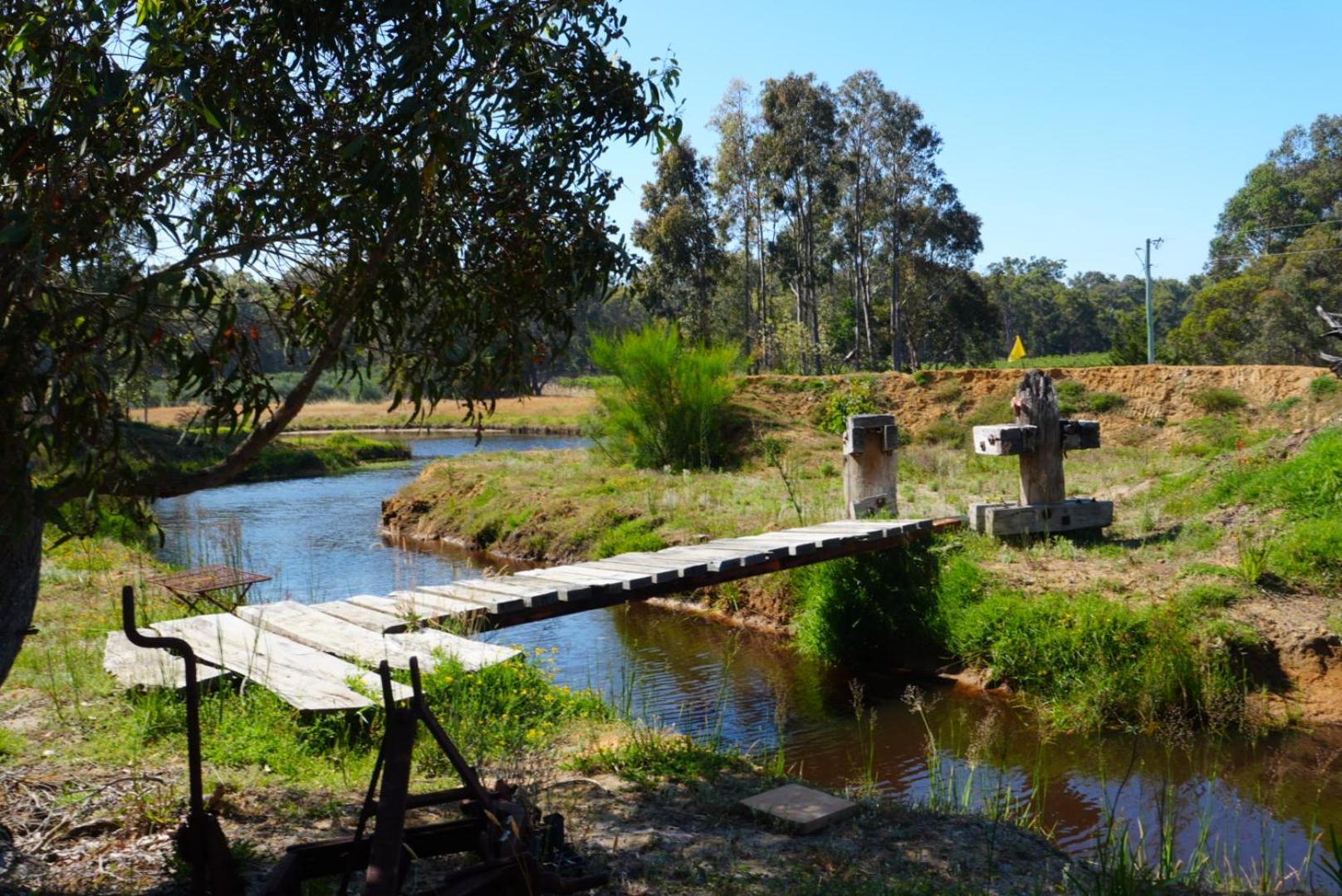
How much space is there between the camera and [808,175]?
38.2m

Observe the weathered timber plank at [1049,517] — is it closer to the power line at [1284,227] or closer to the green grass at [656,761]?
the green grass at [656,761]

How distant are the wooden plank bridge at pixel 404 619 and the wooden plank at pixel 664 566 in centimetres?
1

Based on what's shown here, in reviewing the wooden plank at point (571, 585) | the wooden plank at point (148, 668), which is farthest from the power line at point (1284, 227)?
the wooden plank at point (148, 668)

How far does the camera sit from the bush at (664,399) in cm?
1891

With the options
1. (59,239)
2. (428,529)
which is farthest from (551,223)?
(428,529)

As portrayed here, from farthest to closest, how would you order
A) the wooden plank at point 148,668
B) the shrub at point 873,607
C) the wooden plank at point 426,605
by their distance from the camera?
the shrub at point 873,607
the wooden plank at point 426,605
the wooden plank at point 148,668

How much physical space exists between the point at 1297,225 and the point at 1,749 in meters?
45.7

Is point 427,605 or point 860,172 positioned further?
point 860,172

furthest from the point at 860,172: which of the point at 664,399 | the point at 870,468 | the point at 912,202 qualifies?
the point at 870,468

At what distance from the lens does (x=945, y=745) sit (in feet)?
25.8

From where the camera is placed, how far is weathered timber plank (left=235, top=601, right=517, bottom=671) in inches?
239

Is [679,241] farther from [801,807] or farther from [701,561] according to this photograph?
[801,807]

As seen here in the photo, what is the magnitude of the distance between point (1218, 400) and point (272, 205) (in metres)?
18.9

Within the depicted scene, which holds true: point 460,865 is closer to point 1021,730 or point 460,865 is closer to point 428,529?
point 1021,730
